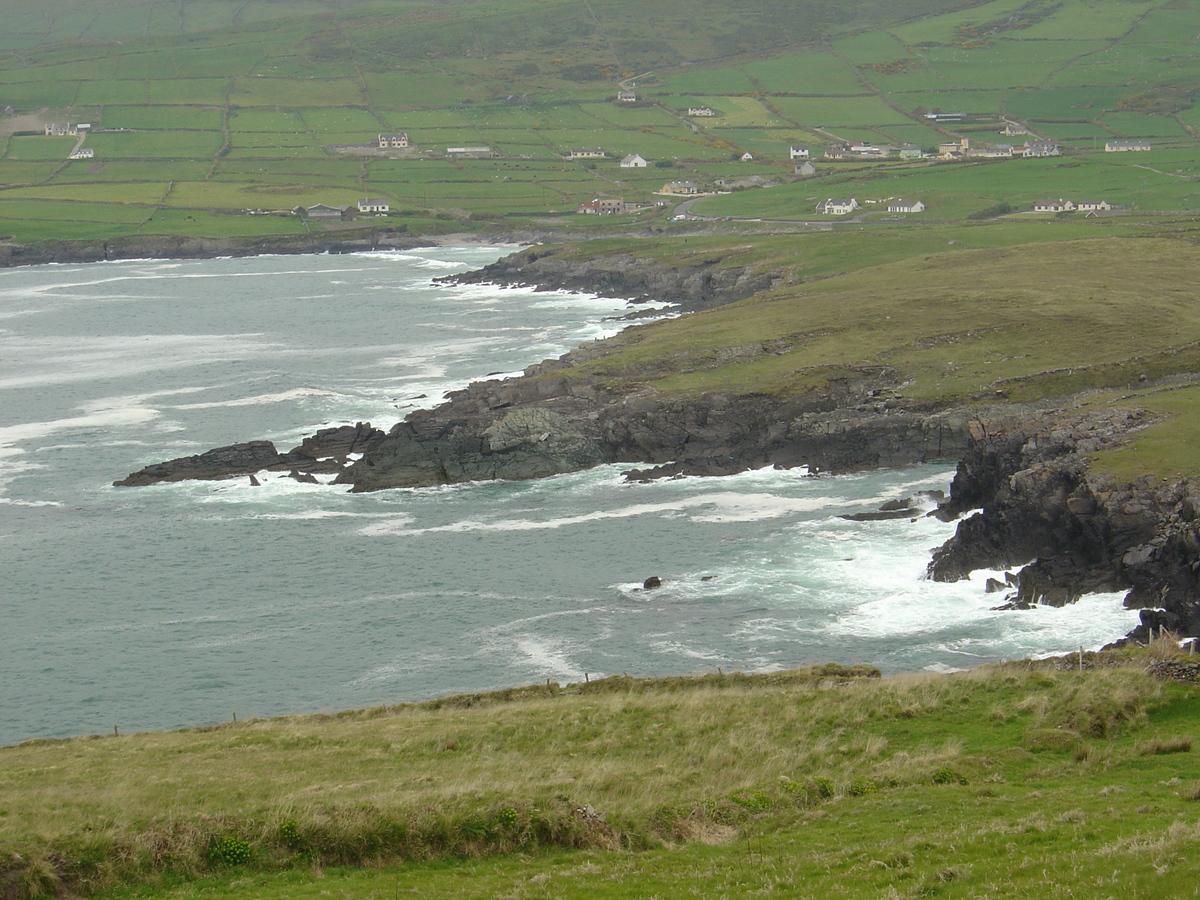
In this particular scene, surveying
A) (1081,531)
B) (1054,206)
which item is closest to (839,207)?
(1054,206)

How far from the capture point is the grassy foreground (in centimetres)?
1966

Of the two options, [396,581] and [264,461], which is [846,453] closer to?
[396,581]

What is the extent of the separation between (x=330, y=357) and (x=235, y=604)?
60.2 m

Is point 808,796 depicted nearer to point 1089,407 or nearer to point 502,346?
point 1089,407

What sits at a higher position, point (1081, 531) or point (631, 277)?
point (631, 277)

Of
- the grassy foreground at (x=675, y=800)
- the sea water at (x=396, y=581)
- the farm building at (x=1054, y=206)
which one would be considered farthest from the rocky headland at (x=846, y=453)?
the farm building at (x=1054, y=206)

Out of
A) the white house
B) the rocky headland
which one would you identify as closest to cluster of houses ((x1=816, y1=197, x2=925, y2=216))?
the white house

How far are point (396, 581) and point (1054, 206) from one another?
125 metres

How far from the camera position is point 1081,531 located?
163ft

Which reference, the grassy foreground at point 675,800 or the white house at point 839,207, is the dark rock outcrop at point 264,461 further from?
the white house at point 839,207

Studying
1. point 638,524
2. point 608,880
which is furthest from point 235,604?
point 608,880

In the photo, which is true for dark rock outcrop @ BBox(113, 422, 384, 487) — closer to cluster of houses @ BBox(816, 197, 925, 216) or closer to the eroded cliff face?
the eroded cliff face

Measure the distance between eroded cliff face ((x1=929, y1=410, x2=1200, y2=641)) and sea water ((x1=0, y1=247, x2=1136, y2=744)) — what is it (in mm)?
1251

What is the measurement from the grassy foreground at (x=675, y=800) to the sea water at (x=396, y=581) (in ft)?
38.3
